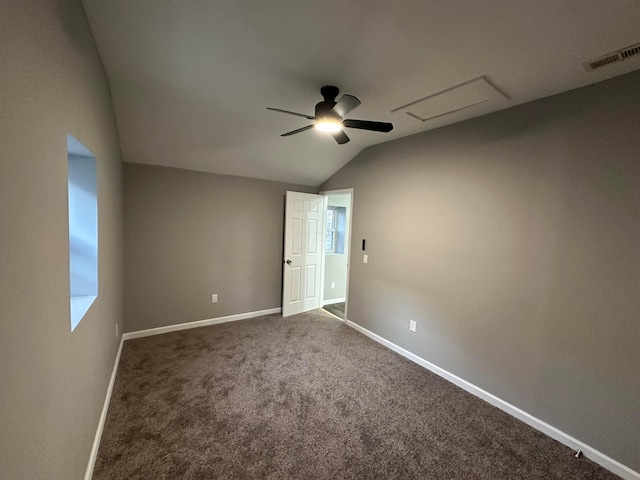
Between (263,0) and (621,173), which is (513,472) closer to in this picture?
(621,173)

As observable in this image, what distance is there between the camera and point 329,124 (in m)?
2.06

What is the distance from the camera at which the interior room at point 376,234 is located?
1.04 m

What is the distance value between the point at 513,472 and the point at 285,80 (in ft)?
10.3

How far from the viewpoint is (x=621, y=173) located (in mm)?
1749

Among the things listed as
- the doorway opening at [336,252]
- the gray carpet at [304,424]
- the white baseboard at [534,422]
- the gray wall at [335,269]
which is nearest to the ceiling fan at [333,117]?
the gray carpet at [304,424]

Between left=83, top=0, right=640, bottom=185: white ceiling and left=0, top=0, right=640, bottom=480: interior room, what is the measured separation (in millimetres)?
16

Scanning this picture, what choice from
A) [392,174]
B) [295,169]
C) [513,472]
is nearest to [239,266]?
[295,169]

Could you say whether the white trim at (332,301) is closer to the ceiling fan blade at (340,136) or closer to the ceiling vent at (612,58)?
the ceiling fan blade at (340,136)

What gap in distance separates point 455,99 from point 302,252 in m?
2.99

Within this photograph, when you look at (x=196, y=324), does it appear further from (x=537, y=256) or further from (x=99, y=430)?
(x=537, y=256)

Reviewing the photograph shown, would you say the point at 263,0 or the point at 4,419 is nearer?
the point at 4,419

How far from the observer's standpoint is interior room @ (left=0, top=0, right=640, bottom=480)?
1.04 meters

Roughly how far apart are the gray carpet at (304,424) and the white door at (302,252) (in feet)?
4.36

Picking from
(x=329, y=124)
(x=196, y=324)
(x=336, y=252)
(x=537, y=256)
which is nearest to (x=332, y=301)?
(x=336, y=252)
